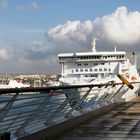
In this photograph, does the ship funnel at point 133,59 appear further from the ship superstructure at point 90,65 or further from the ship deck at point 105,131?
the ship deck at point 105,131

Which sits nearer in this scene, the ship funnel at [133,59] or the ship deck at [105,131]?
the ship deck at [105,131]

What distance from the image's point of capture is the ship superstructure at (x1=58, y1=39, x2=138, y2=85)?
55.7 m

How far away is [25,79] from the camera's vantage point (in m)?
98.5

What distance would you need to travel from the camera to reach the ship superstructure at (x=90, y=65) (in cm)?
5572

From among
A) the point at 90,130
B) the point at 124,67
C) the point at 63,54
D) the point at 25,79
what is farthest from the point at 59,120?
the point at 25,79

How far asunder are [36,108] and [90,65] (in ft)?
159

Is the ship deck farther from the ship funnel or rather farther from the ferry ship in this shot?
the ship funnel

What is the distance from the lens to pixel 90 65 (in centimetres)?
5716

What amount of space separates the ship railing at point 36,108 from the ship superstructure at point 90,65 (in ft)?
132

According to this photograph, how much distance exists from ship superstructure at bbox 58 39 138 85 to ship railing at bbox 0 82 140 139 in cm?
4030

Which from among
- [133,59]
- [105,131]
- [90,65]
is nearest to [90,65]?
[90,65]

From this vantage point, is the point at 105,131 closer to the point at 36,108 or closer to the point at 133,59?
the point at 36,108

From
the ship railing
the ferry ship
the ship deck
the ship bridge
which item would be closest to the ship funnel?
the ferry ship

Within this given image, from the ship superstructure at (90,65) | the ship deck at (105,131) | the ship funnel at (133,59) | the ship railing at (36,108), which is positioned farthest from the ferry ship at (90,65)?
the ship deck at (105,131)
